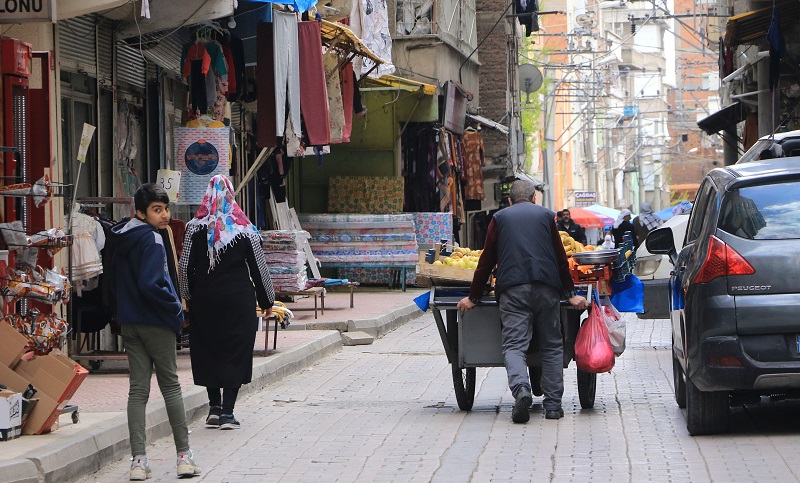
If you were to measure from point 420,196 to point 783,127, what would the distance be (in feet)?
23.8

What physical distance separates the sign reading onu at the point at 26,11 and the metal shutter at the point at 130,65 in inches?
177

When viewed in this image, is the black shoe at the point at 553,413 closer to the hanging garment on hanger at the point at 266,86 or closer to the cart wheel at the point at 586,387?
the cart wheel at the point at 586,387

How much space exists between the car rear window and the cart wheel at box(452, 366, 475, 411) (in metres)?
2.64

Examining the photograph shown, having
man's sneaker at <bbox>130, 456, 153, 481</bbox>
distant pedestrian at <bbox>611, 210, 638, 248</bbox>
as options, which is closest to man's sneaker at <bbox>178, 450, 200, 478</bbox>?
man's sneaker at <bbox>130, 456, 153, 481</bbox>

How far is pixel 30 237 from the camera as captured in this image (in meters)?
9.41

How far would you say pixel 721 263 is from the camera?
8.23 metres

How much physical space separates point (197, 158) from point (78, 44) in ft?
8.79

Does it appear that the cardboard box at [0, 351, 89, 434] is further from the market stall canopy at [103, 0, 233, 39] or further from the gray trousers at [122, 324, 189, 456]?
the market stall canopy at [103, 0, 233, 39]

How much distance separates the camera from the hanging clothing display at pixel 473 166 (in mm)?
31516

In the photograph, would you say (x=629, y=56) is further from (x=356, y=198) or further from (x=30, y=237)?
(x=30, y=237)

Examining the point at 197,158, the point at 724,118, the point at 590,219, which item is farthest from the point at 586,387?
the point at 590,219

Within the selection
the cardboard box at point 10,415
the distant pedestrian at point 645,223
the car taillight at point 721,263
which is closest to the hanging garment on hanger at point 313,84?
the cardboard box at point 10,415

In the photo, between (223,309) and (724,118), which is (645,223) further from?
(223,309)

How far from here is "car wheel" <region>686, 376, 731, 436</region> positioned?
28.2ft
